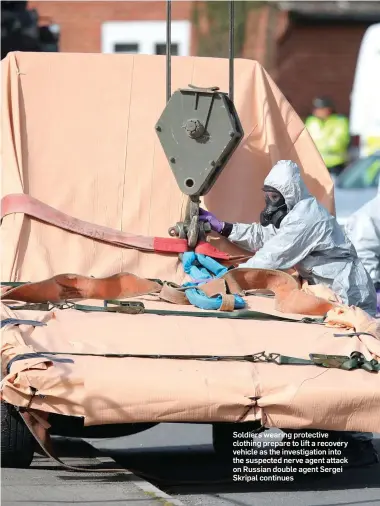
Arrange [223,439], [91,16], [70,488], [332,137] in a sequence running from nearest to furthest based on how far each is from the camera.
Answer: [70,488], [223,439], [332,137], [91,16]

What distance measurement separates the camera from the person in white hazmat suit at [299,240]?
7.09 metres

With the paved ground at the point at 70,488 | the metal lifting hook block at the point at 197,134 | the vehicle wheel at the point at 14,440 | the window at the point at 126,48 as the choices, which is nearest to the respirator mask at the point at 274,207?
the metal lifting hook block at the point at 197,134

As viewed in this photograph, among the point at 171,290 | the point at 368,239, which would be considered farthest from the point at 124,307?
the point at 368,239

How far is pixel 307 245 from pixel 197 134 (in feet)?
2.92

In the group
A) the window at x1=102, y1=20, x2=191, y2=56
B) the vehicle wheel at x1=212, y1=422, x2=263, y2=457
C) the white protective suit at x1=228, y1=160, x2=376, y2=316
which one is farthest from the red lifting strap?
the window at x1=102, y1=20, x2=191, y2=56

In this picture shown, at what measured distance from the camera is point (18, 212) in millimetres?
7262

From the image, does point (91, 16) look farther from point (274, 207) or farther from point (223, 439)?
point (223, 439)

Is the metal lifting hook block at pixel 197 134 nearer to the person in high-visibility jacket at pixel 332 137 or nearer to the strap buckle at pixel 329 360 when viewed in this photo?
the strap buckle at pixel 329 360

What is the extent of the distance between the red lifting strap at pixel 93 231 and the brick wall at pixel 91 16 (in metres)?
18.8

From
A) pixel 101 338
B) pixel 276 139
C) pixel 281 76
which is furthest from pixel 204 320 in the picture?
pixel 281 76

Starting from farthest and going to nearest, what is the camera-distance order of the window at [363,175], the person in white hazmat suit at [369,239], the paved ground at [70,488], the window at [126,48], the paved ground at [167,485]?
the window at [126,48] < the window at [363,175] < the person in white hazmat suit at [369,239] < the paved ground at [167,485] < the paved ground at [70,488]

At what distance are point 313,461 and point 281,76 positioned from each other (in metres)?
22.7

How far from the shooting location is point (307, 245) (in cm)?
715

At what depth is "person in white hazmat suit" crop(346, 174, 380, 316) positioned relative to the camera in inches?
334
